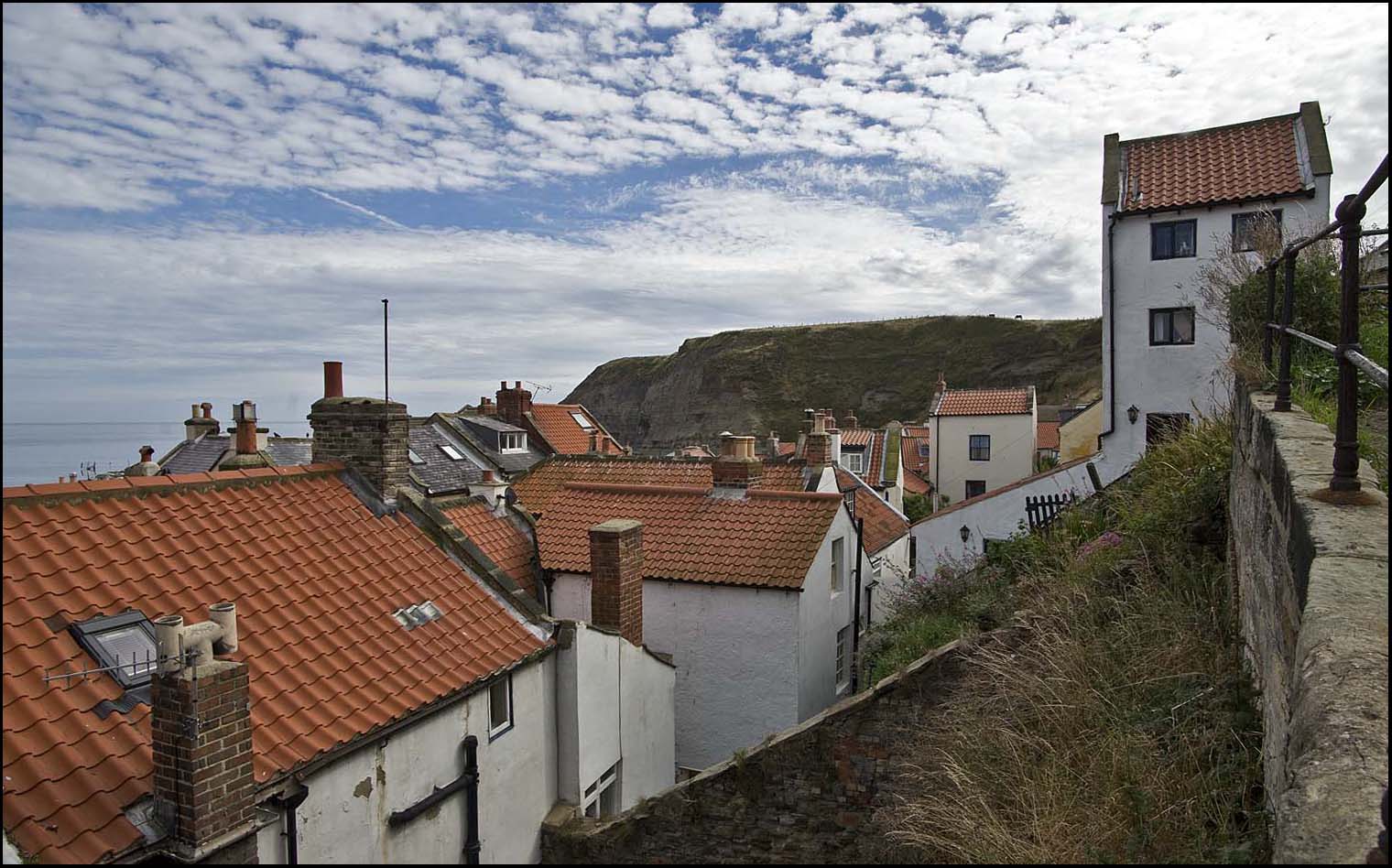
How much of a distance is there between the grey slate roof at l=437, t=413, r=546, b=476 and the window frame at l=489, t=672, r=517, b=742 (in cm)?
2060

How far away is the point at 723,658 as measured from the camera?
42.4 feet

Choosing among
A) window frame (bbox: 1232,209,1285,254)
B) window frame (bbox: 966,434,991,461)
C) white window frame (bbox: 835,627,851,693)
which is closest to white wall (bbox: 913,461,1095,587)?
white window frame (bbox: 835,627,851,693)

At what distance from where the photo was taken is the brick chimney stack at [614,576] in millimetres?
11297

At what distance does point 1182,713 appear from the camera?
16.1 ft

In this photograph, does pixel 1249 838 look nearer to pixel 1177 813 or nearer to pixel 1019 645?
pixel 1177 813

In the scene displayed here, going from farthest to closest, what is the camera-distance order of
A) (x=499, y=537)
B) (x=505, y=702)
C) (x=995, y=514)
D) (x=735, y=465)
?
(x=995, y=514) → (x=735, y=465) → (x=499, y=537) → (x=505, y=702)

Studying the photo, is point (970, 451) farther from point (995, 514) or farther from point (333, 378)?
point (333, 378)

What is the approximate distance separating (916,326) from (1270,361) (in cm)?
9328

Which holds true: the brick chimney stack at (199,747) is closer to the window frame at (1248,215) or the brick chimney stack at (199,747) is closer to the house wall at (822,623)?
the house wall at (822,623)

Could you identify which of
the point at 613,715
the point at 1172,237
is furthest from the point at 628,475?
the point at 1172,237

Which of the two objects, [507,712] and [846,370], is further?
[846,370]

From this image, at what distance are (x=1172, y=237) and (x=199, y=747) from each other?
19.1m

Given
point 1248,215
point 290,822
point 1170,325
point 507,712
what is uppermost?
point 1248,215

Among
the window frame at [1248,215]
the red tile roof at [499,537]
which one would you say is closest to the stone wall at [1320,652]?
the red tile roof at [499,537]
